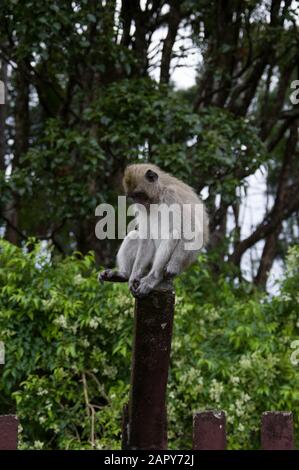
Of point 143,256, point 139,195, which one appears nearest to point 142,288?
point 143,256

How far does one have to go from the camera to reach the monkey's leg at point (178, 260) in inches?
176

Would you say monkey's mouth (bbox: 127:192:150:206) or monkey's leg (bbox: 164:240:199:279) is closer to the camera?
monkey's leg (bbox: 164:240:199:279)

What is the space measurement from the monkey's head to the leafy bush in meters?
1.65

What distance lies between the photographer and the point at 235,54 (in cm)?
1165

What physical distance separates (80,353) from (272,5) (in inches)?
226


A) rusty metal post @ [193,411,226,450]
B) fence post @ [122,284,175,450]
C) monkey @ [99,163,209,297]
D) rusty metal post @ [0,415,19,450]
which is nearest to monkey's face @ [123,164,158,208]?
monkey @ [99,163,209,297]

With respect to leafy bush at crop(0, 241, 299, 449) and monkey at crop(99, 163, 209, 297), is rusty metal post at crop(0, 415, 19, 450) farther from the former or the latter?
leafy bush at crop(0, 241, 299, 449)

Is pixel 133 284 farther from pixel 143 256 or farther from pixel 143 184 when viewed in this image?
pixel 143 184

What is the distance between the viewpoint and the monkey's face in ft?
16.3

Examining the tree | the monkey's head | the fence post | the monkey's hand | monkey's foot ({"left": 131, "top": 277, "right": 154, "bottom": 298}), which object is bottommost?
the fence post

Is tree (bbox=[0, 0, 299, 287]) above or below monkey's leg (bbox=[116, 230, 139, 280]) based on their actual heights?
above

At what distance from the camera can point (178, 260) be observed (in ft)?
15.0

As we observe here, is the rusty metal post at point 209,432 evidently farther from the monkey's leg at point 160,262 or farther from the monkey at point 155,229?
the monkey at point 155,229
